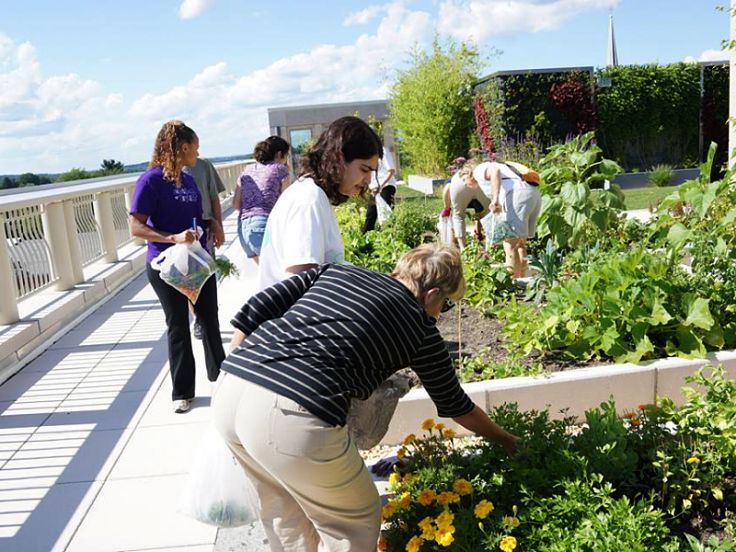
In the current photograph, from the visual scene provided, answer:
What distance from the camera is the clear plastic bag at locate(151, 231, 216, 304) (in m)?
3.96

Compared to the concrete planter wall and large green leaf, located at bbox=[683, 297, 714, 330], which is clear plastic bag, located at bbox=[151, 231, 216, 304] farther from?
large green leaf, located at bbox=[683, 297, 714, 330]

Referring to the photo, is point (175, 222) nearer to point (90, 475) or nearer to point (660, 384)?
point (90, 475)

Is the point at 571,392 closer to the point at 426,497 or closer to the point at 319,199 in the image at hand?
the point at 426,497

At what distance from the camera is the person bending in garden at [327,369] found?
1.85m

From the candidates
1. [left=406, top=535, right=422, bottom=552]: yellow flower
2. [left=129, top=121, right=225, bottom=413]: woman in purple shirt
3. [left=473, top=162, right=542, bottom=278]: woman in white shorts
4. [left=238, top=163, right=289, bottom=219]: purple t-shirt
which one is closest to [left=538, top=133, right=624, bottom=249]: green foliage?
[left=473, top=162, right=542, bottom=278]: woman in white shorts

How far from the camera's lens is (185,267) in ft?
13.0

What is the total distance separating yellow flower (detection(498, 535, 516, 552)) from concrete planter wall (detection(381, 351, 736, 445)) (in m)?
1.55

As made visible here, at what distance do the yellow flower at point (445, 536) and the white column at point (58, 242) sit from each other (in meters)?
6.94

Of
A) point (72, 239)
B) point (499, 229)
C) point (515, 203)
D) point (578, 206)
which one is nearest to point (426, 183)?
point (72, 239)

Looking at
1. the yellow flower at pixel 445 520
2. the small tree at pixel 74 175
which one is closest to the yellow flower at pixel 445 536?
the yellow flower at pixel 445 520

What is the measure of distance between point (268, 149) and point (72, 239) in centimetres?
347

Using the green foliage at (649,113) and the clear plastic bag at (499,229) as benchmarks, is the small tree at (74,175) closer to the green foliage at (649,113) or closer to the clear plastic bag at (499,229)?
the green foliage at (649,113)

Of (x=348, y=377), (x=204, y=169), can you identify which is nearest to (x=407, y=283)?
(x=348, y=377)

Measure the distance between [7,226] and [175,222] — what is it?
3.51m
